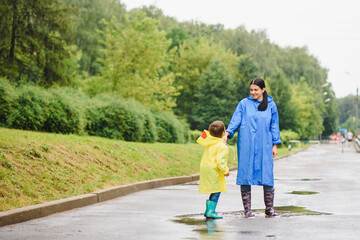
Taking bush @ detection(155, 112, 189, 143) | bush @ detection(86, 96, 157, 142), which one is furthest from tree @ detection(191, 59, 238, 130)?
bush @ detection(86, 96, 157, 142)

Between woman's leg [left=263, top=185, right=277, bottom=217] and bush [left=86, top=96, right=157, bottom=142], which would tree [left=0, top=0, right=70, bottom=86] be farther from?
woman's leg [left=263, top=185, right=277, bottom=217]

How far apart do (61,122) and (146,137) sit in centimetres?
695

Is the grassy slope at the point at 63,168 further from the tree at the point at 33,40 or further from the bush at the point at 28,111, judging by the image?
the tree at the point at 33,40

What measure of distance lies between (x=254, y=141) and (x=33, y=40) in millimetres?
22959

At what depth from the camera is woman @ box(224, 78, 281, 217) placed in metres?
7.73

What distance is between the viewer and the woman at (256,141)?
773 centimetres

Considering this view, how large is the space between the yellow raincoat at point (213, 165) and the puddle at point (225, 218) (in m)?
0.42

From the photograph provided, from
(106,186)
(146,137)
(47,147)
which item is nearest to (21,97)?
(47,147)

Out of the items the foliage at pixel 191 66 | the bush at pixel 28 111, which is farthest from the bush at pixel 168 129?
the foliage at pixel 191 66

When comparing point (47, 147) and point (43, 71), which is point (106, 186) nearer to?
point (47, 147)

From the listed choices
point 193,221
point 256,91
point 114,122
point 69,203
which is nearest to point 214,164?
point 193,221

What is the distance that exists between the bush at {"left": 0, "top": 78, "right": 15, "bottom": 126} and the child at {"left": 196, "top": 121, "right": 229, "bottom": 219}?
942cm

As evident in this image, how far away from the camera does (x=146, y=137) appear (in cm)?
2394

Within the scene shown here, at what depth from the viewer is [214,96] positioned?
6956 centimetres
